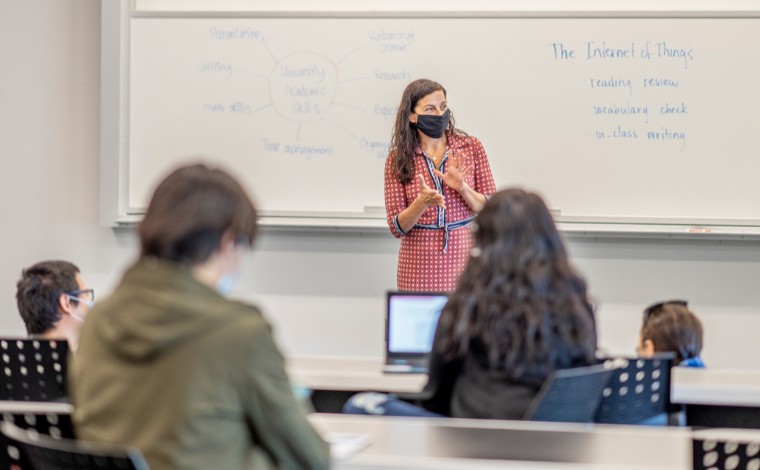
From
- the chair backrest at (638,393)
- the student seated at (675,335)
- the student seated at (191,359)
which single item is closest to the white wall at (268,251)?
the student seated at (675,335)

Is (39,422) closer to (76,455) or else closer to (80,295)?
(76,455)

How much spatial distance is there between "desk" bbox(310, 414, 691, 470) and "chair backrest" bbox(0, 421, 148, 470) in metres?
0.34

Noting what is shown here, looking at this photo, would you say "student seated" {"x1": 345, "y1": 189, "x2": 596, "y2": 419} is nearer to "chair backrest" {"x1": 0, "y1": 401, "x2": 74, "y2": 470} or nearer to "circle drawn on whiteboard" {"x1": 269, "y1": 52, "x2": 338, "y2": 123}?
"chair backrest" {"x1": 0, "y1": 401, "x2": 74, "y2": 470}

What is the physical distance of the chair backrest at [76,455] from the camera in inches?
50.0

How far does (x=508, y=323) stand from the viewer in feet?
6.54

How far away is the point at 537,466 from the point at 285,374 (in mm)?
398

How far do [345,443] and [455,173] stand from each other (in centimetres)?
213

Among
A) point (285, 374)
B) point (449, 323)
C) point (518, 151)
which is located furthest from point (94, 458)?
point (518, 151)

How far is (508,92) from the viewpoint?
439 centimetres

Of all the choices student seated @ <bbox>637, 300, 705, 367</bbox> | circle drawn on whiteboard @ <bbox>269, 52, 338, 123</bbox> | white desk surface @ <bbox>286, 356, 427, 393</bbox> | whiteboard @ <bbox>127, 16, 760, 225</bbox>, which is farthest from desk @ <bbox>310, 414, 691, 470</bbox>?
circle drawn on whiteboard @ <bbox>269, 52, 338, 123</bbox>

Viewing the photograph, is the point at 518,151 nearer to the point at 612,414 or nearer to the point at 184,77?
the point at 184,77

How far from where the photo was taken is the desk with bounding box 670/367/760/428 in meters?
2.29

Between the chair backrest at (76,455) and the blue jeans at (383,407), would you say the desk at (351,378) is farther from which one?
the chair backrest at (76,455)

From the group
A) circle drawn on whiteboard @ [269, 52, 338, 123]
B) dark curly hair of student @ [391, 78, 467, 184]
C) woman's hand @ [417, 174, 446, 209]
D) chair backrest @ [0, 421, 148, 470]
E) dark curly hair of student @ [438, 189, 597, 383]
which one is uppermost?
circle drawn on whiteboard @ [269, 52, 338, 123]
